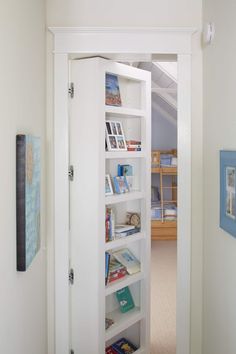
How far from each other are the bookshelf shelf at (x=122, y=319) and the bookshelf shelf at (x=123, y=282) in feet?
0.77

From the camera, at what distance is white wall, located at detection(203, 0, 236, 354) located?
5.08 ft

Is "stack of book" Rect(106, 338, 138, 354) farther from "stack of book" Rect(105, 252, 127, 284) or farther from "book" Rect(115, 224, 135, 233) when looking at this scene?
"book" Rect(115, 224, 135, 233)

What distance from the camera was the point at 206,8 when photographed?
1938 millimetres

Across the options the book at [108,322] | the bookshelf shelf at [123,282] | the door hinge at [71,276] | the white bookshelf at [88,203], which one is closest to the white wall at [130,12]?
the white bookshelf at [88,203]

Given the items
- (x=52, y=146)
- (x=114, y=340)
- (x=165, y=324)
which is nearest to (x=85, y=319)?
(x=114, y=340)

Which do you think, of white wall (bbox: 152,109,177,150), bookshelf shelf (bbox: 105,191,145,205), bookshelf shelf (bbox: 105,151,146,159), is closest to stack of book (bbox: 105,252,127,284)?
bookshelf shelf (bbox: 105,191,145,205)

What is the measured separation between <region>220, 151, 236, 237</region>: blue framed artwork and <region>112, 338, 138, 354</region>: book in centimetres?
131

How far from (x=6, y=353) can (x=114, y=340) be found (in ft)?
4.69

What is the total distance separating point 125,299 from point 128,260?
0.88 feet

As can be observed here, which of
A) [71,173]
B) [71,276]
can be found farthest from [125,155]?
[71,276]

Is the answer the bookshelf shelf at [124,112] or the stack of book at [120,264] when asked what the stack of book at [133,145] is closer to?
the bookshelf shelf at [124,112]

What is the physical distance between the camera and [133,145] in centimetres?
251

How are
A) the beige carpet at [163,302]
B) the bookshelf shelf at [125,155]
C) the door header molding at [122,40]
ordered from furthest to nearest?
the beige carpet at [163,302]
the bookshelf shelf at [125,155]
the door header molding at [122,40]

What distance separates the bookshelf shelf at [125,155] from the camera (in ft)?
7.37
